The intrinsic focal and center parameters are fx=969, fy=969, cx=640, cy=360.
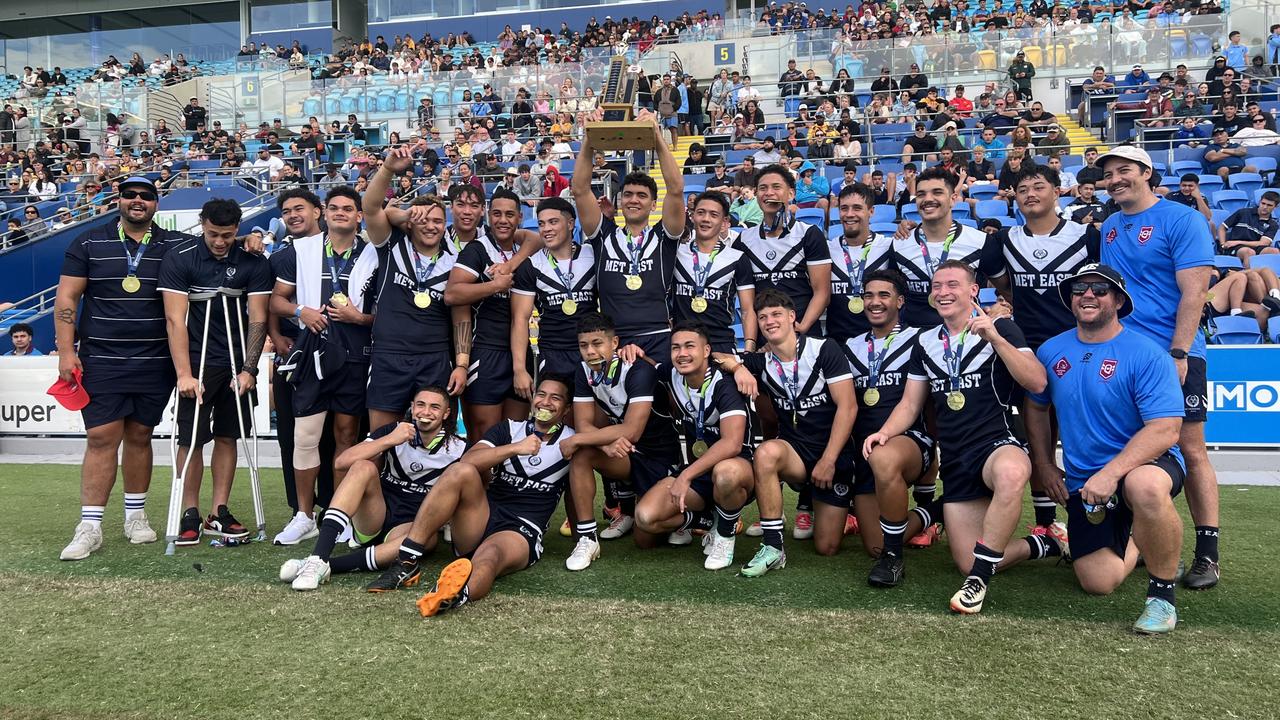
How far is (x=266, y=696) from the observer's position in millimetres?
3273

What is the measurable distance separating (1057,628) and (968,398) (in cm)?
123

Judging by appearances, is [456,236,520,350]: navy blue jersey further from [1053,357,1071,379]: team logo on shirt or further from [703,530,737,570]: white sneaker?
[1053,357,1071,379]: team logo on shirt

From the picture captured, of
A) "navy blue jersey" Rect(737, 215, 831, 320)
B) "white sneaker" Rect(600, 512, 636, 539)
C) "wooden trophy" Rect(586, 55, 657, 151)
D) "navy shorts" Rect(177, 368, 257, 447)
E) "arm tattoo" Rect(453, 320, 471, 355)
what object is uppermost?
"wooden trophy" Rect(586, 55, 657, 151)

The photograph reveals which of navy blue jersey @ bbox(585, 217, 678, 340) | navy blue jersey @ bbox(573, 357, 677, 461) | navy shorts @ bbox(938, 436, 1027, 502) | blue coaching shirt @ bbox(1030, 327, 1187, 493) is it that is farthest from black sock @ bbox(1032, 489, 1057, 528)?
navy blue jersey @ bbox(585, 217, 678, 340)

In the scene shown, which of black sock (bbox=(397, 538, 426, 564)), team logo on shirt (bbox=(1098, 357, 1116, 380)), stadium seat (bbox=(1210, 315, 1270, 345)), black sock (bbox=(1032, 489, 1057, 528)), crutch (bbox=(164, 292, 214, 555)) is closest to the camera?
team logo on shirt (bbox=(1098, 357, 1116, 380))

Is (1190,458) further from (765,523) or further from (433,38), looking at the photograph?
(433,38)

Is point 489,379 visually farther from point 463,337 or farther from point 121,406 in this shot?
point 121,406

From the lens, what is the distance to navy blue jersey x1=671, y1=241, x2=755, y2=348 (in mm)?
5621

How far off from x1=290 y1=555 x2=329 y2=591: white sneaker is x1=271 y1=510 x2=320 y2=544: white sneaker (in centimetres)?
91

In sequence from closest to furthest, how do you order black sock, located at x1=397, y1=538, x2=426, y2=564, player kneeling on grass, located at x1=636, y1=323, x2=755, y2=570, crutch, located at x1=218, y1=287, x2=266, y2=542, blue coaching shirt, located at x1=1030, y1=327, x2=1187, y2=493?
1. blue coaching shirt, located at x1=1030, y1=327, x2=1187, y2=493
2. black sock, located at x1=397, y1=538, x2=426, y2=564
3. player kneeling on grass, located at x1=636, y1=323, x2=755, y2=570
4. crutch, located at x1=218, y1=287, x2=266, y2=542

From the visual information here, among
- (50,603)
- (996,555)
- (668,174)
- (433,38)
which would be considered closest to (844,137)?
(668,174)

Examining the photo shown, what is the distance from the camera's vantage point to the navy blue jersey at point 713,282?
562 centimetres

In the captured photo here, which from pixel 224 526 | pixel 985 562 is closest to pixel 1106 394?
pixel 985 562

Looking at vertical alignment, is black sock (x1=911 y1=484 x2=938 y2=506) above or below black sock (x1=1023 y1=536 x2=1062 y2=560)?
above
